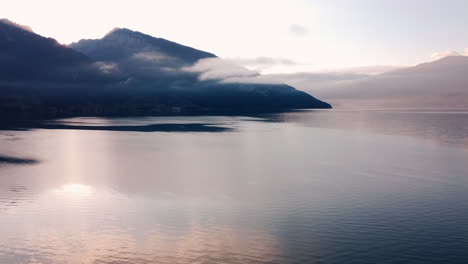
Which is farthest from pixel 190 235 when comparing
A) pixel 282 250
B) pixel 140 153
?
pixel 140 153

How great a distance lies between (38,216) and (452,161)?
70431 mm

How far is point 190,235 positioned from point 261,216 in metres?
8.72

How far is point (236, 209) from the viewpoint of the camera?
39.7m

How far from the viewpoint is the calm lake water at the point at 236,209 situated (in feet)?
92.1

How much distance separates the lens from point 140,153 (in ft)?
284

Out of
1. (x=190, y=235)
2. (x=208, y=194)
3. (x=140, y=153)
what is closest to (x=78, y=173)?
(x=140, y=153)

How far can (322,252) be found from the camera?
27.9 meters

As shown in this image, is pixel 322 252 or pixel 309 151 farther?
pixel 309 151

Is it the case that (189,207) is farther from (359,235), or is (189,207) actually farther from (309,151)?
(309,151)

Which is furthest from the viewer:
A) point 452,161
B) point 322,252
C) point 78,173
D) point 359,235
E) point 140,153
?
point 140,153

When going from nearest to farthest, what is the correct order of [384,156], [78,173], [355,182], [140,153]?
[355,182] < [78,173] < [384,156] < [140,153]

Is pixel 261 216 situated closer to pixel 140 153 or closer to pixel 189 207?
pixel 189 207

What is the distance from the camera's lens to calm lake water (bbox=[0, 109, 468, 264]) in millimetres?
28078

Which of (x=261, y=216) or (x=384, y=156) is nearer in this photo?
(x=261, y=216)
